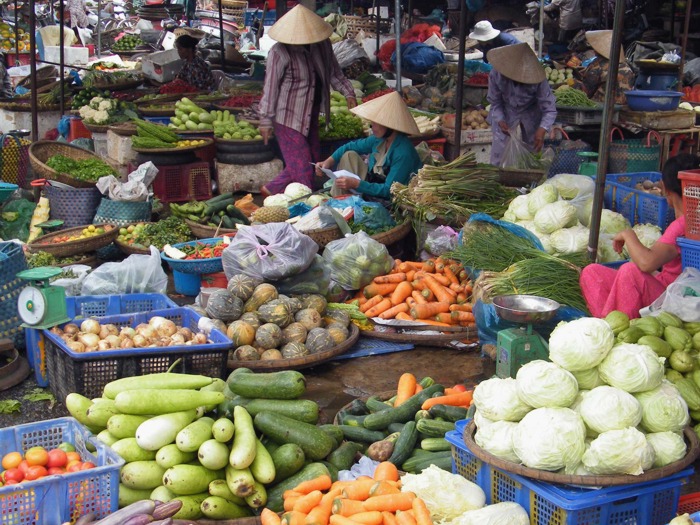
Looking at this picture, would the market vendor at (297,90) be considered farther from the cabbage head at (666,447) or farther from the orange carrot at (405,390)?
the cabbage head at (666,447)

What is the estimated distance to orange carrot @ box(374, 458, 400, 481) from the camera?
3.32 meters

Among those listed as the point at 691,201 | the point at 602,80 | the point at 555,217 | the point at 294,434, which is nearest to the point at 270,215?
the point at 555,217

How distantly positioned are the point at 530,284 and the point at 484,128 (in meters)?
5.20

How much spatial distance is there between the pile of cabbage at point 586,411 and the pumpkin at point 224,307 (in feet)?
7.96

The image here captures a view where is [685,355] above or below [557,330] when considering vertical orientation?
below

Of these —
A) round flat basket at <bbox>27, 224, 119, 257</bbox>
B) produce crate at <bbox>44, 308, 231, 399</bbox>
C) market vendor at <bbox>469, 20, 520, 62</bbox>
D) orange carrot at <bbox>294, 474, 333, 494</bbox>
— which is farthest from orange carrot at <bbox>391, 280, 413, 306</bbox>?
market vendor at <bbox>469, 20, 520, 62</bbox>

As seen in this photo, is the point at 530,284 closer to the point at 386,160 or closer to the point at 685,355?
the point at 685,355

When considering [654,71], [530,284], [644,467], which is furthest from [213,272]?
[654,71]

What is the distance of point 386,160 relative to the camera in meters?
7.09

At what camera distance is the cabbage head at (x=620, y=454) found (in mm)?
2730

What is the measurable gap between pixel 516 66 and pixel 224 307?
14.2 feet

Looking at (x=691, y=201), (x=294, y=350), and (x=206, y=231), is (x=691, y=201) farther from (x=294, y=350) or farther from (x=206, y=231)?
(x=206, y=231)

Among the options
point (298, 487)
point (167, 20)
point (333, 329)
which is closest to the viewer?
point (298, 487)

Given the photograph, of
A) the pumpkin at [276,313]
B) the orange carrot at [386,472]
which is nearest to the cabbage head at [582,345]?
the orange carrot at [386,472]
